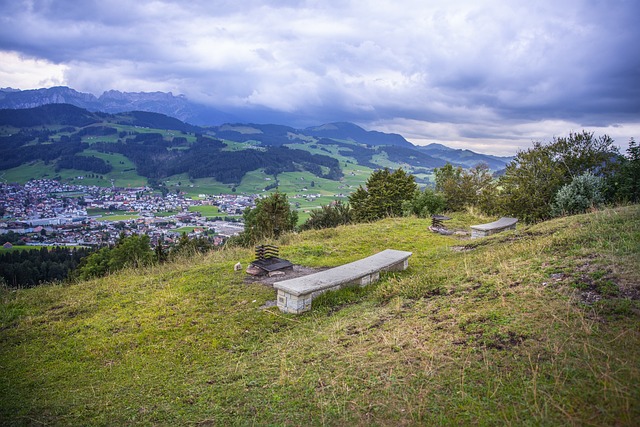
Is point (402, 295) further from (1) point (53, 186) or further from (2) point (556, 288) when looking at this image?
(1) point (53, 186)

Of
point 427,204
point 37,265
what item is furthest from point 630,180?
point 37,265

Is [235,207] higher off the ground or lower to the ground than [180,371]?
lower

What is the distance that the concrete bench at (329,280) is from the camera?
6.24 metres

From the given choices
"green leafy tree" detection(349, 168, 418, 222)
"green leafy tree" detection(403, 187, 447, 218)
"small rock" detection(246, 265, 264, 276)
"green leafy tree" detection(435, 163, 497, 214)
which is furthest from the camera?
"green leafy tree" detection(349, 168, 418, 222)

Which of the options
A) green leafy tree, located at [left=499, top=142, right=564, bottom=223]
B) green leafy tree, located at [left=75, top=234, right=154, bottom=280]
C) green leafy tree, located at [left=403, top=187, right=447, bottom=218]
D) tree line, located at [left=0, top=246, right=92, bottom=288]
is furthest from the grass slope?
tree line, located at [left=0, top=246, right=92, bottom=288]

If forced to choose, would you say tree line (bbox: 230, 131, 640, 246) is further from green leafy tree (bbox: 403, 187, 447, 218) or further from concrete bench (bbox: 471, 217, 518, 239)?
concrete bench (bbox: 471, 217, 518, 239)

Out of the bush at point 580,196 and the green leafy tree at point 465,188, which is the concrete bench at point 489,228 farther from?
the green leafy tree at point 465,188

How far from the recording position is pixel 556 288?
452 cm

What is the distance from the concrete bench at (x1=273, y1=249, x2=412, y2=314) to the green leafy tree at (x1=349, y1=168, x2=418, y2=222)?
1472 cm

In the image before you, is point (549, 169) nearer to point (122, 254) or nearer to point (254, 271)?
point (254, 271)

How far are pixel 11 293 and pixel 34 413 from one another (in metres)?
6.51

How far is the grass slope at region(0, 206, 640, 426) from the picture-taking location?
9.25 ft

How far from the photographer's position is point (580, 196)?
11.9 m

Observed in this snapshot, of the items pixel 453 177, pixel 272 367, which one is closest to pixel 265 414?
pixel 272 367
